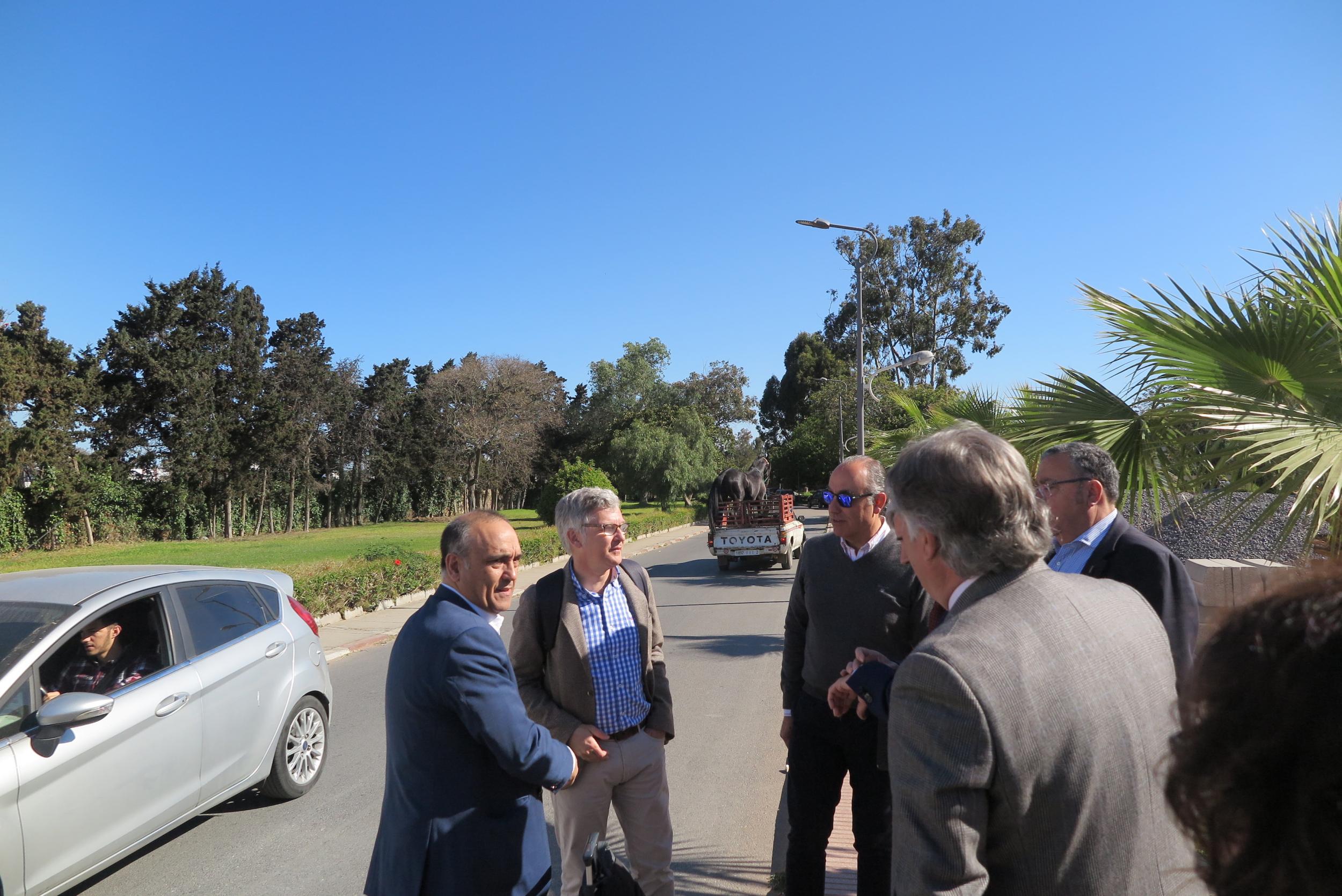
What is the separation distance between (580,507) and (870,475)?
119 cm

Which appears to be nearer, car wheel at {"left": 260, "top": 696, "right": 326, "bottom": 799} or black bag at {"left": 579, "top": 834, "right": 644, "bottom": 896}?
black bag at {"left": 579, "top": 834, "right": 644, "bottom": 896}

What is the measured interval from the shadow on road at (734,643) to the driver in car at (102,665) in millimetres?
6723

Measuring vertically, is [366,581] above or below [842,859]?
above

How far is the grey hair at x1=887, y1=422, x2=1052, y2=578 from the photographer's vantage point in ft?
5.31

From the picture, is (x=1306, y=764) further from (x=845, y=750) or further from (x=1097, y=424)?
(x=1097, y=424)

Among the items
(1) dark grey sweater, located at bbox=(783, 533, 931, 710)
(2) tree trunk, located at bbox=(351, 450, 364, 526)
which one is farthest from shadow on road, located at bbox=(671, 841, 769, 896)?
(2) tree trunk, located at bbox=(351, 450, 364, 526)

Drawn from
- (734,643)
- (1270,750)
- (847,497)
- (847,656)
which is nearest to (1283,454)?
(847,497)

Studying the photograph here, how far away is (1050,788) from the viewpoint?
1.40 metres

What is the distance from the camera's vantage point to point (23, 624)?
3.88 meters

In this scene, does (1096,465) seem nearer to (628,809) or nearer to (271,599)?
(628,809)

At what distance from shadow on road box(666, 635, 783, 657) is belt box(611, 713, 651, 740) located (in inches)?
264

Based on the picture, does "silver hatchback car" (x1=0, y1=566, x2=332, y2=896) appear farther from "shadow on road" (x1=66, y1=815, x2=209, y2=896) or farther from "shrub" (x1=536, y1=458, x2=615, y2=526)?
"shrub" (x1=536, y1=458, x2=615, y2=526)

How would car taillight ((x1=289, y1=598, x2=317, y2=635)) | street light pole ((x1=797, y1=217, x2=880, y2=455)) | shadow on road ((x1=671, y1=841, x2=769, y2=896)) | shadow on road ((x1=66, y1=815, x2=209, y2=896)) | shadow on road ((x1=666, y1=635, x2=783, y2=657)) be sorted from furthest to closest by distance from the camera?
street light pole ((x1=797, y1=217, x2=880, y2=455)) < shadow on road ((x1=666, y1=635, x2=783, y2=657)) < car taillight ((x1=289, y1=598, x2=317, y2=635)) < shadow on road ((x1=66, y1=815, x2=209, y2=896)) < shadow on road ((x1=671, y1=841, x2=769, y2=896))

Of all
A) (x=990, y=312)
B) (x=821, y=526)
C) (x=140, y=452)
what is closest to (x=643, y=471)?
(x=821, y=526)
